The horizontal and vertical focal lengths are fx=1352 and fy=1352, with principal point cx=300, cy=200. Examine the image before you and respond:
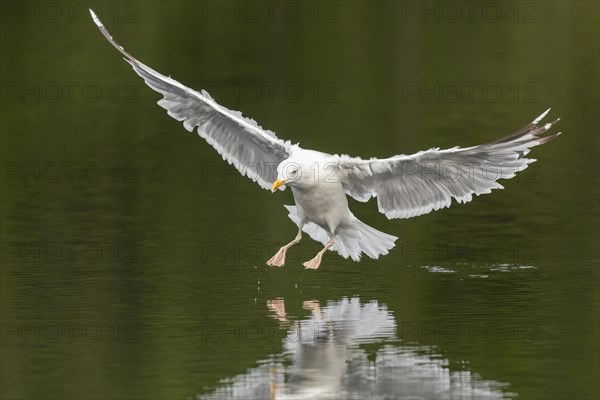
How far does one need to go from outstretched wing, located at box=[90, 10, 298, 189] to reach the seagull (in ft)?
0.04

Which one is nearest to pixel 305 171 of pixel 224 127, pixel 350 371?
pixel 224 127

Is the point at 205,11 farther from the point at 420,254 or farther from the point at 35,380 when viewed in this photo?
the point at 35,380

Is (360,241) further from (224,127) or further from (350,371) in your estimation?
(350,371)

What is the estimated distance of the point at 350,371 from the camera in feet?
40.9

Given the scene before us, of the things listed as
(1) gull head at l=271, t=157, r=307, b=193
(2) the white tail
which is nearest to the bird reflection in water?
(1) gull head at l=271, t=157, r=307, b=193

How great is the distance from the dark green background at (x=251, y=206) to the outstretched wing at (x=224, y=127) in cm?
135

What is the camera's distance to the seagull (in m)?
15.6

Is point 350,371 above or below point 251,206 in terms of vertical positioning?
below

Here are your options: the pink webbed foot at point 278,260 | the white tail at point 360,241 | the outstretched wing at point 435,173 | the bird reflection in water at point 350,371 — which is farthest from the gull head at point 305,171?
the bird reflection in water at point 350,371

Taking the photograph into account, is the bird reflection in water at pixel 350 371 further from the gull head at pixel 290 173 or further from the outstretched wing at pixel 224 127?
the outstretched wing at pixel 224 127

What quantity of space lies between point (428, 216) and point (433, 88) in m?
17.0

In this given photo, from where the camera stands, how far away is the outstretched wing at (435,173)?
15211 millimetres

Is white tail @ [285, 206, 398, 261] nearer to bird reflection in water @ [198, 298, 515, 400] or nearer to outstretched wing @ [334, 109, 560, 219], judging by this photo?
outstretched wing @ [334, 109, 560, 219]

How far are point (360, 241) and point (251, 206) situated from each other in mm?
5963
